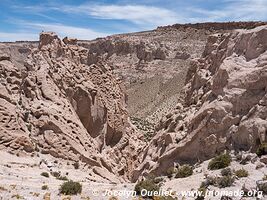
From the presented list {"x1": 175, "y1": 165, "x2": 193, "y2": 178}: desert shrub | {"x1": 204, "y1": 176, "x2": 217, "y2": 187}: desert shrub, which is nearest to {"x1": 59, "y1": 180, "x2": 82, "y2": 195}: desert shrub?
{"x1": 175, "y1": 165, "x2": 193, "y2": 178}: desert shrub

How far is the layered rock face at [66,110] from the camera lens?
20.9 meters

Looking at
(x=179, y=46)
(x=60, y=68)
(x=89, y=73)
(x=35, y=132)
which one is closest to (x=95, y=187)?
(x=35, y=132)

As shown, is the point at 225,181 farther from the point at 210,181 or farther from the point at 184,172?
the point at 184,172

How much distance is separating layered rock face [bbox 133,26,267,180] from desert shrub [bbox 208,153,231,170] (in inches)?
38.8

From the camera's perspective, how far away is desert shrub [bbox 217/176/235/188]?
13.2 m

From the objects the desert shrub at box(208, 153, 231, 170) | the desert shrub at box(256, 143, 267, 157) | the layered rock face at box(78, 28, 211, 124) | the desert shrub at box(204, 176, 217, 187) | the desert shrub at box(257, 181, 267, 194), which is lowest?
the desert shrub at box(204, 176, 217, 187)

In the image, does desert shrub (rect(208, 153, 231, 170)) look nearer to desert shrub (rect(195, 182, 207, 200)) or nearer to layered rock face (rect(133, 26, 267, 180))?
layered rock face (rect(133, 26, 267, 180))

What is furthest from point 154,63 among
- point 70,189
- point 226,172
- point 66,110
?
point 70,189

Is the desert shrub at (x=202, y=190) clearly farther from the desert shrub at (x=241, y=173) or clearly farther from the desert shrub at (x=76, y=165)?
the desert shrub at (x=76, y=165)

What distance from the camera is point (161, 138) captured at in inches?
822

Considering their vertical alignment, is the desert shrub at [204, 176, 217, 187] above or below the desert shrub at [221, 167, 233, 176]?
below

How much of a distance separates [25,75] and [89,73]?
5.68 m

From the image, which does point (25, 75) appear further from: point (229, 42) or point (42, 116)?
point (229, 42)

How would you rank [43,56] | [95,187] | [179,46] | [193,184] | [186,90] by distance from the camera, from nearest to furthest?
[193,184]
[95,187]
[186,90]
[43,56]
[179,46]
